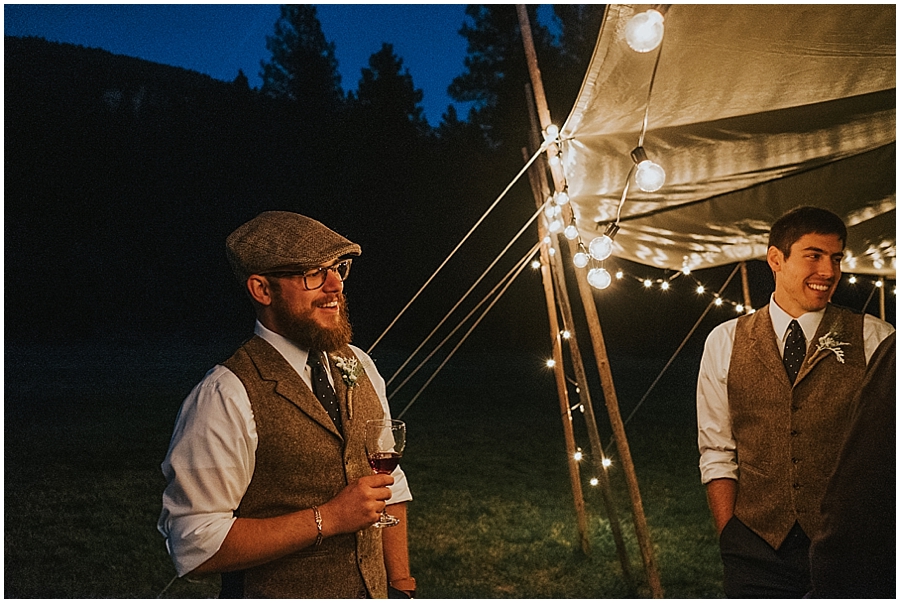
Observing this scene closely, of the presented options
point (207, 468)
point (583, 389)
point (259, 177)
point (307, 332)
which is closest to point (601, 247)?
point (583, 389)

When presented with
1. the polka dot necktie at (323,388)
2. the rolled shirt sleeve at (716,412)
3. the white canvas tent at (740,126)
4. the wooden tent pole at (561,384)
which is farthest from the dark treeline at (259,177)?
the polka dot necktie at (323,388)

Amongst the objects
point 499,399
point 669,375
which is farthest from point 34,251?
point 669,375

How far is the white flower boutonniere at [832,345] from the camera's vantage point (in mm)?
2307

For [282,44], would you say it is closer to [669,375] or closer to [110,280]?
[110,280]

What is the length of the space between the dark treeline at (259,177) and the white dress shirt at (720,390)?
19075mm

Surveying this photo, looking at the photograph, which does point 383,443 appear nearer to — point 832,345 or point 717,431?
point 717,431

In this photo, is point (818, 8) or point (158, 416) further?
point (158, 416)

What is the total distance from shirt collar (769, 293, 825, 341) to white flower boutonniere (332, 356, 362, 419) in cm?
159

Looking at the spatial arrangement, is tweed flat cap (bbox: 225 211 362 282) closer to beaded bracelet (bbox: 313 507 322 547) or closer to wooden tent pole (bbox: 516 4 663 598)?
beaded bracelet (bbox: 313 507 322 547)

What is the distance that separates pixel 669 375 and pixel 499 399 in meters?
5.05

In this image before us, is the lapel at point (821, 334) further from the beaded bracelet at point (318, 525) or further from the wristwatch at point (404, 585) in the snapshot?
the beaded bracelet at point (318, 525)

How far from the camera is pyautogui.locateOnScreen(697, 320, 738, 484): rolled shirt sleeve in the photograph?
248 cm

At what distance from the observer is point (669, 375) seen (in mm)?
15969

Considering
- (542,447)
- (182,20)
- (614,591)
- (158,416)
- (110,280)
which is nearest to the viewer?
(614,591)
